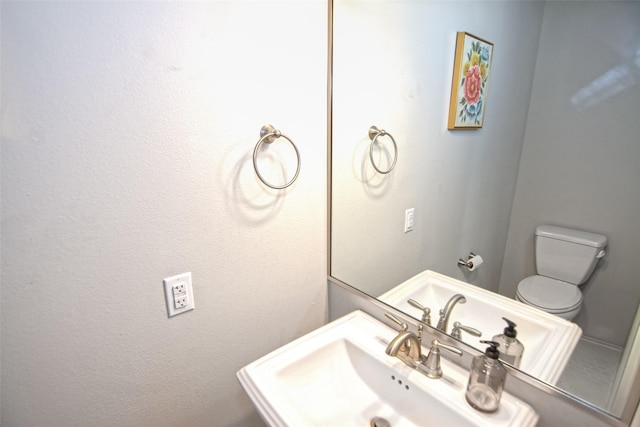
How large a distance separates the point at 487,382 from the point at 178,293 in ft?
2.85

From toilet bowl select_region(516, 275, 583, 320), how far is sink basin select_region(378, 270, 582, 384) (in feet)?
0.06

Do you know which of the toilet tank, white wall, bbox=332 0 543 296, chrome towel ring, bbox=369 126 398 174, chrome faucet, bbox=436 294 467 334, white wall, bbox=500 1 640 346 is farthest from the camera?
chrome towel ring, bbox=369 126 398 174

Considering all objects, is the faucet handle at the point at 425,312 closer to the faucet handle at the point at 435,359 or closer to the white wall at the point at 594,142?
the faucet handle at the point at 435,359

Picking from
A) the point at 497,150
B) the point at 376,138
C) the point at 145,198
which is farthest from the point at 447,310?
the point at 145,198

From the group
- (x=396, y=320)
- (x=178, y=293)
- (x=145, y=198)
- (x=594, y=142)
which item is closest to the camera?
(x=594, y=142)

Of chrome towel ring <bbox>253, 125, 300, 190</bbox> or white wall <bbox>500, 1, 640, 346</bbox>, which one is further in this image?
chrome towel ring <bbox>253, 125, 300, 190</bbox>

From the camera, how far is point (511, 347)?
814 mm

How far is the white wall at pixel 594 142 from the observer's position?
0.63 metres

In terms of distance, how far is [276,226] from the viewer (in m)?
1.06

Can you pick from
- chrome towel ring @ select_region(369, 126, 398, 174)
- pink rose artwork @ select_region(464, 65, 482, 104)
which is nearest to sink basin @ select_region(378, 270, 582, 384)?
chrome towel ring @ select_region(369, 126, 398, 174)

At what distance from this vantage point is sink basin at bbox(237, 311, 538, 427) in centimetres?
78

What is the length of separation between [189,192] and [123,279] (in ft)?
0.92

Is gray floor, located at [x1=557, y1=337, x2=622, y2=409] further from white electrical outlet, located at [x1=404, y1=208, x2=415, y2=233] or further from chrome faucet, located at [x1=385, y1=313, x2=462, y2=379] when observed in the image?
white electrical outlet, located at [x1=404, y1=208, x2=415, y2=233]

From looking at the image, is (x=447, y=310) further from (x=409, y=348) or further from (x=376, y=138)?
(x=376, y=138)
